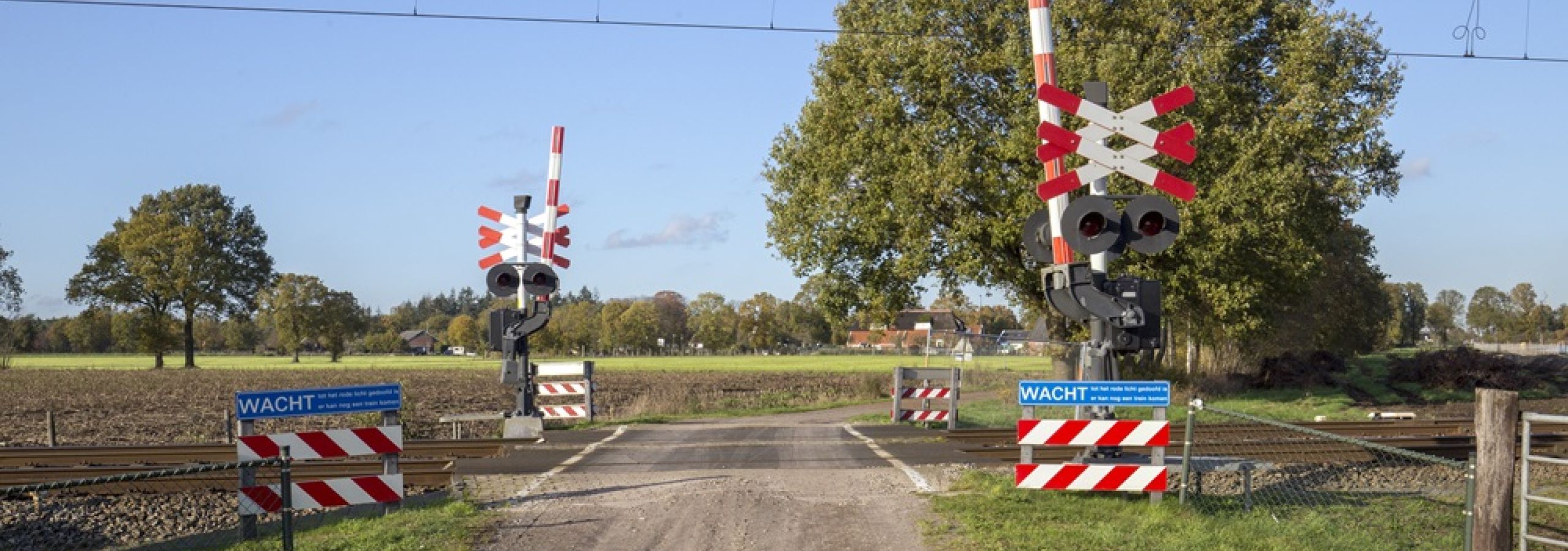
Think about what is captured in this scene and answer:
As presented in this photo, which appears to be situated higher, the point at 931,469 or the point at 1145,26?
the point at 1145,26

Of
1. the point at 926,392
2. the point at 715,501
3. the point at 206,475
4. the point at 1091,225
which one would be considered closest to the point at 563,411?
the point at 926,392

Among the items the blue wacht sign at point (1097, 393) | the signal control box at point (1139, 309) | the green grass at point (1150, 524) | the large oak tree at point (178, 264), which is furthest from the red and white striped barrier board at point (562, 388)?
the large oak tree at point (178, 264)

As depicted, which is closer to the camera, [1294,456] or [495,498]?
[495,498]

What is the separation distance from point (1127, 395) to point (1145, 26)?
19598 mm

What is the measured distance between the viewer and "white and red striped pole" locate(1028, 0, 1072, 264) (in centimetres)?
1216

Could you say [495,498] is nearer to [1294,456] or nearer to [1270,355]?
[1294,456]

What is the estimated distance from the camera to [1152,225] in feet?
38.3

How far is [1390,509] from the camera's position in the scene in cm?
1338

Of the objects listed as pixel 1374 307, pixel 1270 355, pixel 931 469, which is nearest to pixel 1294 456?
pixel 931 469

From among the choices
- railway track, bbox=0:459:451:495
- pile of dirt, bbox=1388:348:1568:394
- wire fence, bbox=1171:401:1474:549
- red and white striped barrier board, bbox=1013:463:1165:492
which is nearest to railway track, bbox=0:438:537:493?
railway track, bbox=0:459:451:495

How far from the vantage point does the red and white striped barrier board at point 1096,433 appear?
37.7ft

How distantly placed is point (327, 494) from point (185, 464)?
262 inches

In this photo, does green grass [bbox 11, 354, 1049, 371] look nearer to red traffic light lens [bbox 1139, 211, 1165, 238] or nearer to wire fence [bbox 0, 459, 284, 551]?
wire fence [bbox 0, 459, 284, 551]

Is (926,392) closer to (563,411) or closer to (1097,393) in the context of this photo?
(563,411)
